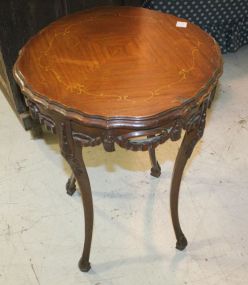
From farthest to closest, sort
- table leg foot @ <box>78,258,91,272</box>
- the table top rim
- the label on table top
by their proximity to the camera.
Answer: table leg foot @ <box>78,258,91,272</box> < the label on table top < the table top rim

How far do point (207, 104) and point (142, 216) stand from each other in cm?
66

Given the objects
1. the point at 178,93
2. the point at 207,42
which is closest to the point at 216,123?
the point at 207,42

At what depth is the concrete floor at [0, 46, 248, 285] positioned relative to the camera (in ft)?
4.31

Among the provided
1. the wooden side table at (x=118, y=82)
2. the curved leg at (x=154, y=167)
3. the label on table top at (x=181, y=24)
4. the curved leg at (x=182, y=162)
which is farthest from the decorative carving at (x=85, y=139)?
the curved leg at (x=154, y=167)

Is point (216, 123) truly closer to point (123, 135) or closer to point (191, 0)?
point (191, 0)

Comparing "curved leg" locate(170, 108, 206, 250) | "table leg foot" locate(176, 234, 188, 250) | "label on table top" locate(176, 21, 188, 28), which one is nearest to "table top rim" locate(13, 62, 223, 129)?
"curved leg" locate(170, 108, 206, 250)

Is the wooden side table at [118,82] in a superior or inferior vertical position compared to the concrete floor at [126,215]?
superior

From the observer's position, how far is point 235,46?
2342mm

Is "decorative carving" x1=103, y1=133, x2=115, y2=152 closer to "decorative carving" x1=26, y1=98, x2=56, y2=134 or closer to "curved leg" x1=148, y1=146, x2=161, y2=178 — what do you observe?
"decorative carving" x1=26, y1=98, x2=56, y2=134

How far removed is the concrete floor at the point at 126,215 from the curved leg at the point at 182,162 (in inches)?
2.6

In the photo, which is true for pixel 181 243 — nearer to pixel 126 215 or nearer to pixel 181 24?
pixel 126 215

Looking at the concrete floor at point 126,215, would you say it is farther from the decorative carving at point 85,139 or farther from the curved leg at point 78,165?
the decorative carving at point 85,139

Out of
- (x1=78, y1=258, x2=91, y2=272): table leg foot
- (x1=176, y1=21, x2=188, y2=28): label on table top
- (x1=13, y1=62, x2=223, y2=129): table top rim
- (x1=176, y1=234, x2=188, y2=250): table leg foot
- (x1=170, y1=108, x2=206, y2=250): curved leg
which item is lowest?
(x1=78, y1=258, x2=91, y2=272): table leg foot

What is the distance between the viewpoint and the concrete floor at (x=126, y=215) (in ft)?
4.31
